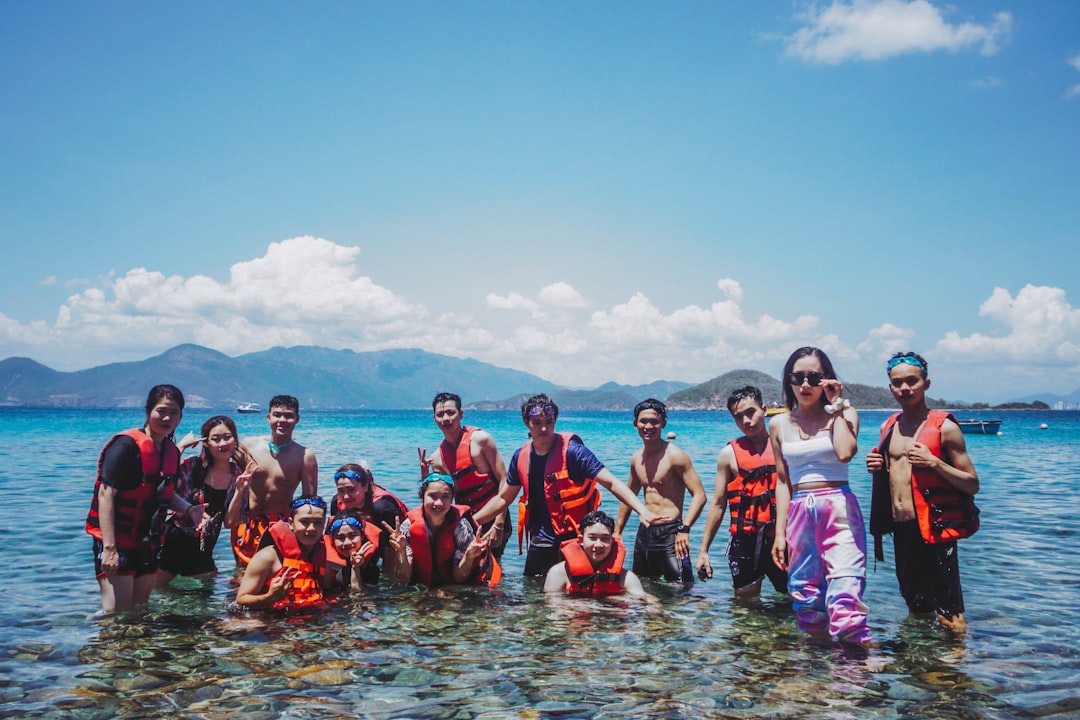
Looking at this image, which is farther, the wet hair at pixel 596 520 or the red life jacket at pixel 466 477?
the red life jacket at pixel 466 477

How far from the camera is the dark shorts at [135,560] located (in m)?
6.60

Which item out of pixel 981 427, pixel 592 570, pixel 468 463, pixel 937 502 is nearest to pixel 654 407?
pixel 592 570

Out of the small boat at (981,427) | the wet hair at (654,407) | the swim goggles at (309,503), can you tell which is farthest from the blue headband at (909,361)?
the small boat at (981,427)

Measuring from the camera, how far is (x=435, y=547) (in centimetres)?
824

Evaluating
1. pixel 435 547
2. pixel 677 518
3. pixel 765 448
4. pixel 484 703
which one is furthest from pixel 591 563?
pixel 484 703

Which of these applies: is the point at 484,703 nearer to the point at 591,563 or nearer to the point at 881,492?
the point at 591,563

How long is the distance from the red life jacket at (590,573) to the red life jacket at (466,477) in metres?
1.57

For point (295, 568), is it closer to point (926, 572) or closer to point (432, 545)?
point (432, 545)

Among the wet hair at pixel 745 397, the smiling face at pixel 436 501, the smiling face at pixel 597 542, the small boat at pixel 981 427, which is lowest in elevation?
the small boat at pixel 981 427

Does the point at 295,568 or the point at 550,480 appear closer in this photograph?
the point at 295,568

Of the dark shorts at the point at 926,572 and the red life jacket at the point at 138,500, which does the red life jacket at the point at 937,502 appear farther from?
the red life jacket at the point at 138,500

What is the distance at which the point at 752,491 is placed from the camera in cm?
759

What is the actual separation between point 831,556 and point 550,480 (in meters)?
3.53

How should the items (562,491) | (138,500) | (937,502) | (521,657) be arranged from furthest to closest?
(562,491)
(138,500)
(521,657)
(937,502)
